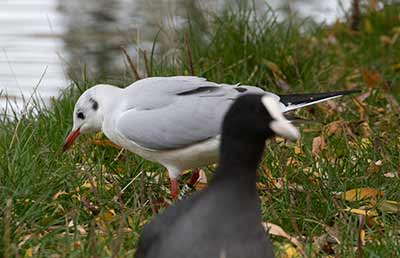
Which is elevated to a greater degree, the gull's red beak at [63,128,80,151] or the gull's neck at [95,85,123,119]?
the gull's neck at [95,85,123,119]

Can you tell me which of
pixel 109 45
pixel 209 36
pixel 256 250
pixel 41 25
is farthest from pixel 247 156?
pixel 41 25

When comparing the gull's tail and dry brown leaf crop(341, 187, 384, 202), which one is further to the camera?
the gull's tail

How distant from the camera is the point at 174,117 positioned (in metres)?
5.83

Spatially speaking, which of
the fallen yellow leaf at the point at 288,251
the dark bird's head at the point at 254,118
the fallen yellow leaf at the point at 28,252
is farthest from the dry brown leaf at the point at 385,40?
the dark bird's head at the point at 254,118

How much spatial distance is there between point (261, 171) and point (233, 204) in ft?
6.97

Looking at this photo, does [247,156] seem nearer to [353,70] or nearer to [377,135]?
[377,135]

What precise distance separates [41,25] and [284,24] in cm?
393

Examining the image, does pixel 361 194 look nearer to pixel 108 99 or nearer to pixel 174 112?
pixel 174 112

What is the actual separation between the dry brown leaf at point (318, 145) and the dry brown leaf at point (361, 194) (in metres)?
0.69

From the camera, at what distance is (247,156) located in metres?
4.12

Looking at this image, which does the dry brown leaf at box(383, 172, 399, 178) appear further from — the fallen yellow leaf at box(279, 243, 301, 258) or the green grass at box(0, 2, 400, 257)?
the fallen yellow leaf at box(279, 243, 301, 258)

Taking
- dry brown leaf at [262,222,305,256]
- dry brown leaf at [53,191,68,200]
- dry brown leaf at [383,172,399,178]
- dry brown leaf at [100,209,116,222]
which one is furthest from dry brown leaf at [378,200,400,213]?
dry brown leaf at [53,191,68,200]

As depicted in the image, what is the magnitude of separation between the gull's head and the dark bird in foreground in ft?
6.97

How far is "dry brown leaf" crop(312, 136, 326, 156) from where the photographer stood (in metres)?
6.60
